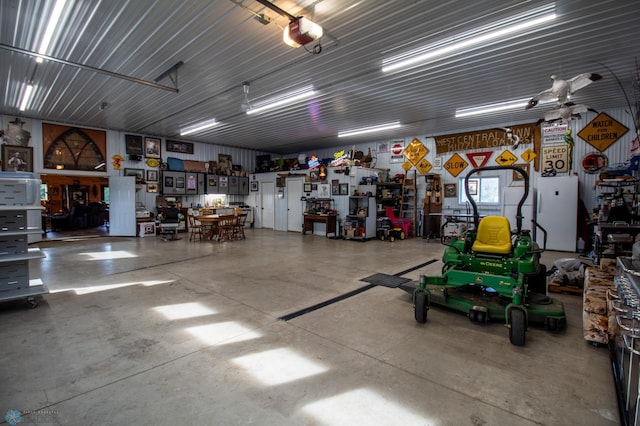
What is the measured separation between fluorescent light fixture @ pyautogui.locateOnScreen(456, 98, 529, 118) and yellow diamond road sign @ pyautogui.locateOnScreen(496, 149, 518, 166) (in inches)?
72.4

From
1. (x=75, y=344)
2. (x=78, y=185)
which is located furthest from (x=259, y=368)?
(x=78, y=185)

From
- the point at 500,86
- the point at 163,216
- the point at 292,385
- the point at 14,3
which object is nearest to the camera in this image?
the point at 292,385

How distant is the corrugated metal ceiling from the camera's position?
3957 millimetres

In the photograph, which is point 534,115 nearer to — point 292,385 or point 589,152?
point 589,152

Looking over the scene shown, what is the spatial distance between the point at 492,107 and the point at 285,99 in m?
5.28

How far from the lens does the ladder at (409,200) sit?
10.8 metres

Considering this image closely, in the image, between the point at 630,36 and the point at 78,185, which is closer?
the point at 630,36

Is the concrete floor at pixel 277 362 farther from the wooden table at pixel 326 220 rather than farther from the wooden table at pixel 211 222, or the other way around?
the wooden table at pixel 326 220

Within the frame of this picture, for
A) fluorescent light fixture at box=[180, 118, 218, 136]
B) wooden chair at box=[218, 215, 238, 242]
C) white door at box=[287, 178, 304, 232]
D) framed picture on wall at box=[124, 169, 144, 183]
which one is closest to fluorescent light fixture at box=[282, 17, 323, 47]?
fluorescent light fixture at box=[180, 118, 218, 136]

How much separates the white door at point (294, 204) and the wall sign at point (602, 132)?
28.8 ft

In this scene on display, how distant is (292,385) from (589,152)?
32.0 feet

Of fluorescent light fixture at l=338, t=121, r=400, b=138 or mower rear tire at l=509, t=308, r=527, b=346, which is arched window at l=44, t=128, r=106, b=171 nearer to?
fluorescent light fixture at l=338, t=121, r=400, b=138

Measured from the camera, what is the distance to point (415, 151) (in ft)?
36.9

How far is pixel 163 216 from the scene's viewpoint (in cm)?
1115
